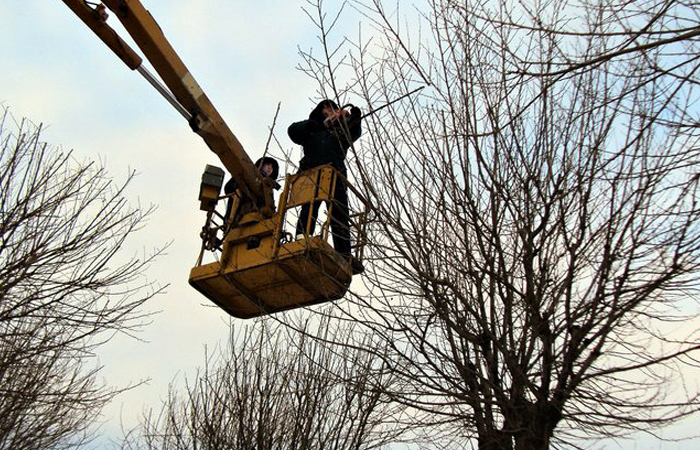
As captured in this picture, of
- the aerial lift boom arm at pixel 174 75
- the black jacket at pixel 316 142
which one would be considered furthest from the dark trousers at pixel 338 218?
the aerial lift boom arm at pixel 174 75

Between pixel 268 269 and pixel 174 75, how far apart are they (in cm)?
222

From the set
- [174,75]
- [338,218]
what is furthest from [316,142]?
[174,75]

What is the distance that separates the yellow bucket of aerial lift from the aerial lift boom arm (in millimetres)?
449

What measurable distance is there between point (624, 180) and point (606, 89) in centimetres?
78

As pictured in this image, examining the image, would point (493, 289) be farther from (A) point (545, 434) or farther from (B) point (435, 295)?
(A) point (545, 434)

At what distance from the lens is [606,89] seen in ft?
16.0

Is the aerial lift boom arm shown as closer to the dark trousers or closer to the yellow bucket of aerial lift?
the yellow bucket of aerial lift

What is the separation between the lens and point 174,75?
24.3ft

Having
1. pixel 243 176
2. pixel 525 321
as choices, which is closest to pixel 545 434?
pixel 525 321

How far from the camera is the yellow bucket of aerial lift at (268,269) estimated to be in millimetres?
6734

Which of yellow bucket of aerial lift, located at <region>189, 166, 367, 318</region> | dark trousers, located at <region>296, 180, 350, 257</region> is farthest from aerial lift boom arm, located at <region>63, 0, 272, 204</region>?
dark trousers, located at <region>296, 180, 350, 257</region>

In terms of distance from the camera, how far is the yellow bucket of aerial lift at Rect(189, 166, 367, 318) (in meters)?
6.73

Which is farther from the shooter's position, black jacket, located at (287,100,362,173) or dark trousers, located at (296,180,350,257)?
black jacket, located at (287,100,362,173)

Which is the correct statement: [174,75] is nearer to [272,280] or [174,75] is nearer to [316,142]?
[316,142]
